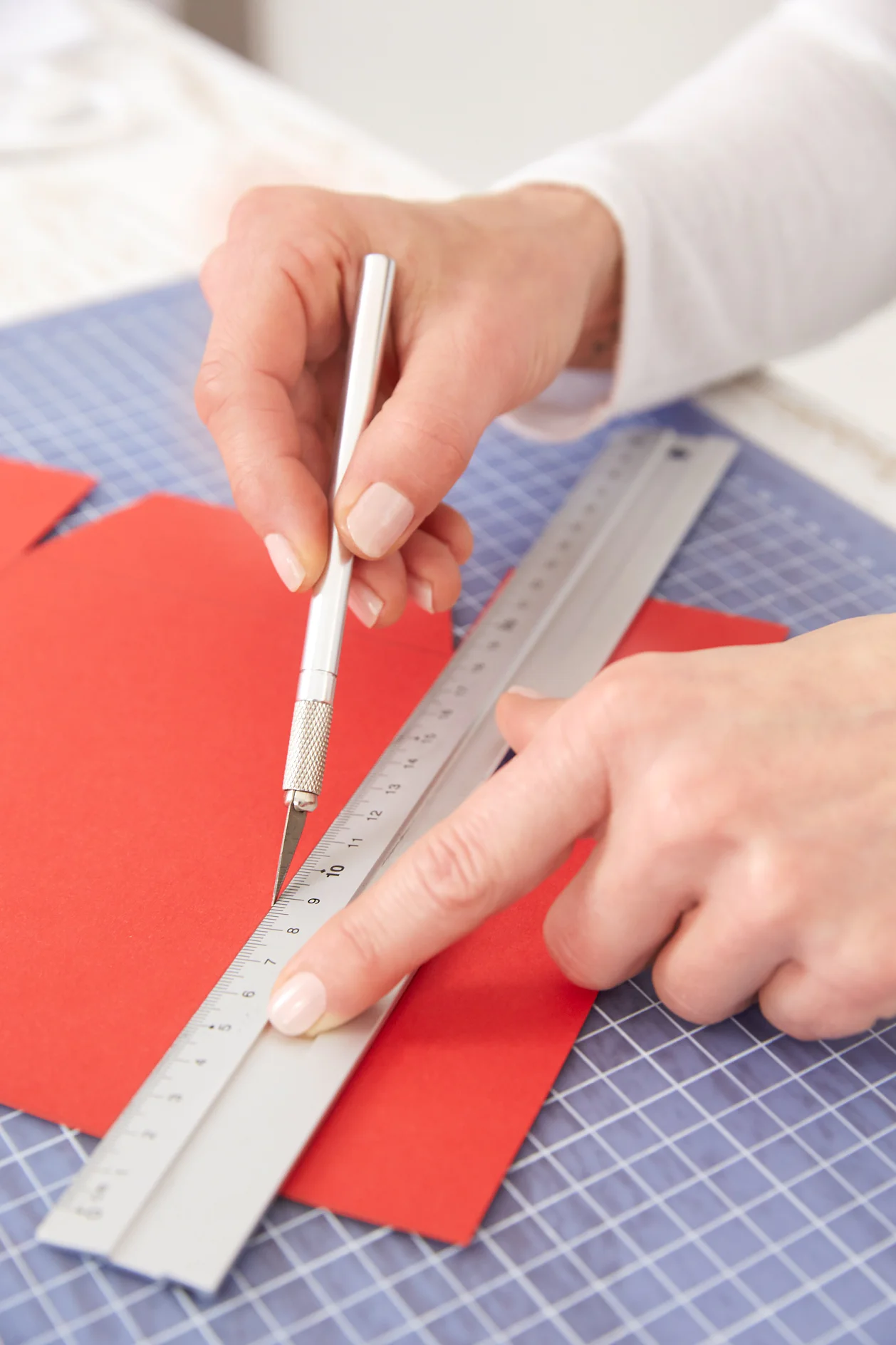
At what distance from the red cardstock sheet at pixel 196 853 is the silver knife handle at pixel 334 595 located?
0.17 ft

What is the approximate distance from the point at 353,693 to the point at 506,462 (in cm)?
45

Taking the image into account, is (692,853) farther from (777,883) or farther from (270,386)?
(270,386)

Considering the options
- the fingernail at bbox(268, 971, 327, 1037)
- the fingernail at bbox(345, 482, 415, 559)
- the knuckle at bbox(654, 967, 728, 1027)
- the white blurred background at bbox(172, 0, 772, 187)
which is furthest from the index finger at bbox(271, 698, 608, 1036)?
the white blurred background at bbox(172, 0, 772, 187)

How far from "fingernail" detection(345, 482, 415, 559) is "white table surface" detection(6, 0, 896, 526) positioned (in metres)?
0.60

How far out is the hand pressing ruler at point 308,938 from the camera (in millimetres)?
579

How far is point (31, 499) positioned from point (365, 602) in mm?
434

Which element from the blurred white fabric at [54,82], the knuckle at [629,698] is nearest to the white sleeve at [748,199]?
the knuckle at [629,698]

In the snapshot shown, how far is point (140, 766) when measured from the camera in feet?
2.83

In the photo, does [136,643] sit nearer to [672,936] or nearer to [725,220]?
[672,936]

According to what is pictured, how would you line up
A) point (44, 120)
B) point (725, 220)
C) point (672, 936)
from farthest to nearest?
point (44, 120) → point (725, 220) → point (672, 936)

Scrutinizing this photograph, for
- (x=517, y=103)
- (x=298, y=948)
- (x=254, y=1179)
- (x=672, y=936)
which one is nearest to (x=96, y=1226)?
(x=254, y=1179)

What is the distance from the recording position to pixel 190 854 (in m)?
0.80

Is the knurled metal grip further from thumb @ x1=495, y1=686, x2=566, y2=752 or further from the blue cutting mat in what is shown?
the blue cutting mat

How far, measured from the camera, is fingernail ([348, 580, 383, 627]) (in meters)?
0.93
